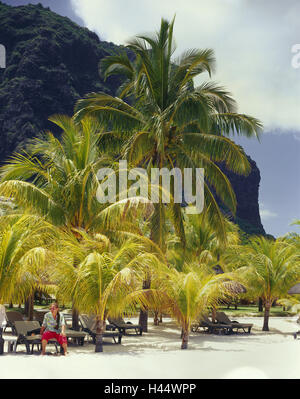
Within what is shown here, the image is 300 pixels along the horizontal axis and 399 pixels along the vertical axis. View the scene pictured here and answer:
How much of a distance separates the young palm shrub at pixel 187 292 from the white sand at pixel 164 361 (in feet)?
2.54

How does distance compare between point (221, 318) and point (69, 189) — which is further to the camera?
point (221, 318)

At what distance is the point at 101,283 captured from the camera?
976 centimetres

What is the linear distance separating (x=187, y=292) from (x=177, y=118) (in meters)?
5.97

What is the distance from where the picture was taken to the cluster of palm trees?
9914 millimetres

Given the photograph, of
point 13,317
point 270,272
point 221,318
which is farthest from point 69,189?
point 270,272

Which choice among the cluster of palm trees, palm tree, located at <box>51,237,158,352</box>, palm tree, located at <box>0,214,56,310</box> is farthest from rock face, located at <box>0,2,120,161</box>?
palm tree, located at <box>51,237,158,352</box>

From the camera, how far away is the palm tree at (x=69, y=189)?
12.1 meters

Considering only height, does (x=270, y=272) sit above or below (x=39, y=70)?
below

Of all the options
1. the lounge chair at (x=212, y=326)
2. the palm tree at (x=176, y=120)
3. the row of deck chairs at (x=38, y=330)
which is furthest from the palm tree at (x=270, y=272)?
the row of deck chairs at (x=38, y=330)

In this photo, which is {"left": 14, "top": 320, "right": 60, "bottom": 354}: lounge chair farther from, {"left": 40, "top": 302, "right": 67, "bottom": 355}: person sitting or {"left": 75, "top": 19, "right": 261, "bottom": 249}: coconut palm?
{"left": 75, "top": 19, "right": 261, "bottom": 249}: coconut palm

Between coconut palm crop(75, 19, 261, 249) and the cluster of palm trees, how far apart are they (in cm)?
3

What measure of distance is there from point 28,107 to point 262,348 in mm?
72445

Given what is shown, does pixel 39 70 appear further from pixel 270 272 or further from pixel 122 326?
pixel 122 326

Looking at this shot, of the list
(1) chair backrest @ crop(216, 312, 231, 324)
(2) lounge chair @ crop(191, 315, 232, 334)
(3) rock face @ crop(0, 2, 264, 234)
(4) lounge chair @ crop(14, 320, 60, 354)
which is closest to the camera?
(4) lounge chair @ crop(14, 320, 60, 354)
